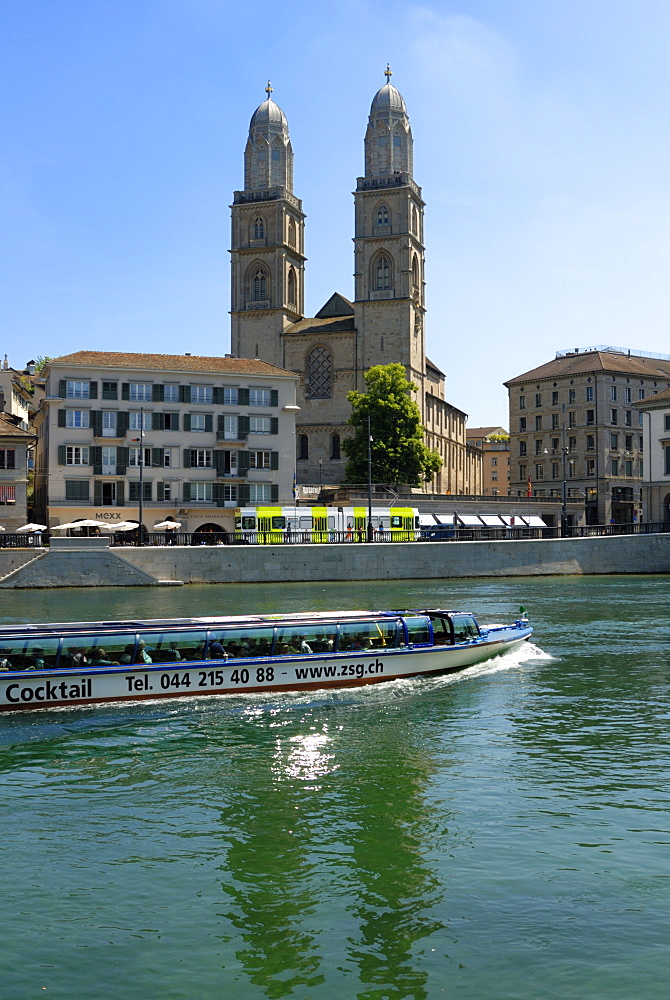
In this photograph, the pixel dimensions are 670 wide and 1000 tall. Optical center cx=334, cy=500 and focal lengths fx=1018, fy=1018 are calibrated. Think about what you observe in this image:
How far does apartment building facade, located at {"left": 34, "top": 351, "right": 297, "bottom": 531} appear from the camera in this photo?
235ft

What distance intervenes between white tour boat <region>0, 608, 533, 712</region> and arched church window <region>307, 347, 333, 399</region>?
87.4 meters

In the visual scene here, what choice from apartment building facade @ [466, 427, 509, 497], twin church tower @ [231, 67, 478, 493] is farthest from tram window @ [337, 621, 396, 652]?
apartment building facade @ [466, 427, 509, 497]

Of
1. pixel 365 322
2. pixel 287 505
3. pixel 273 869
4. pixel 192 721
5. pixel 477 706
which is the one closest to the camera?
pixel 273 869

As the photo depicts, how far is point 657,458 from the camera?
267 feet

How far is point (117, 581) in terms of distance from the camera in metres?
59.4

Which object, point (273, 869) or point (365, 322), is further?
point (365, 322)

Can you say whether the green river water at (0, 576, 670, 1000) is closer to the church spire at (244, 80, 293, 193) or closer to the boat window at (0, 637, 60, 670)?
the boat window at (0, 637, 60, 670)

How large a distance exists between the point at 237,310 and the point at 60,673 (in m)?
99.0

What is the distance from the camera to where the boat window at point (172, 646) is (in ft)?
77.5

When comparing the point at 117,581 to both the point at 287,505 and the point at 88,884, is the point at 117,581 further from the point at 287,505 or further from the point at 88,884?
the point at 88,884

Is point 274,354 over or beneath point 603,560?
over

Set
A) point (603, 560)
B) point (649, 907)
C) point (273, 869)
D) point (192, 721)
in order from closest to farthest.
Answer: point (649, 907) → point (273, 869) → point (192, 721) → point (603, 560)

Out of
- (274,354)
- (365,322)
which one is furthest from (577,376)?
(274,354)

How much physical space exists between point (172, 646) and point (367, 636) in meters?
5.13
